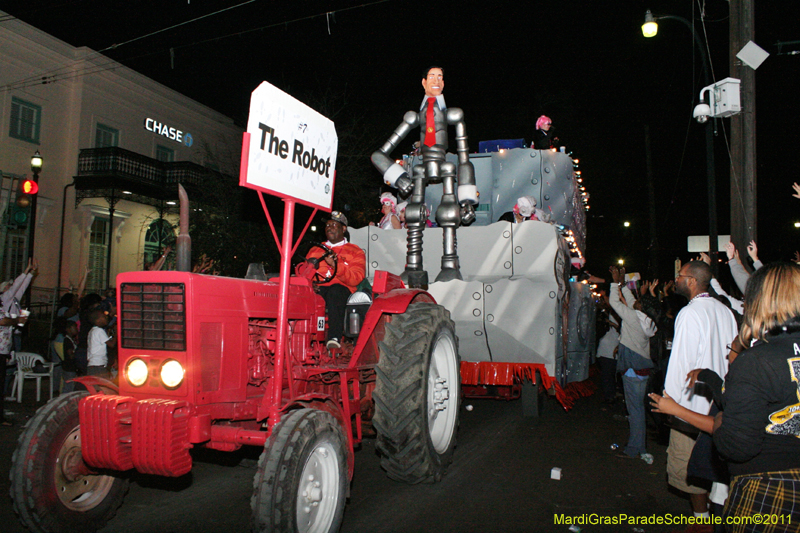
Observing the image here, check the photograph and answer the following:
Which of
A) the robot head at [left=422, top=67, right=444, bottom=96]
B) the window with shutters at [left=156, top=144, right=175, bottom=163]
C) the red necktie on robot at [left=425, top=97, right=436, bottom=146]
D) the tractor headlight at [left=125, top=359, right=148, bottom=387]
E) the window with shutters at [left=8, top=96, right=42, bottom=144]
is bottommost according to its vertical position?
the tractor headlight at [left=125, top=359, right=148, bottom=387]

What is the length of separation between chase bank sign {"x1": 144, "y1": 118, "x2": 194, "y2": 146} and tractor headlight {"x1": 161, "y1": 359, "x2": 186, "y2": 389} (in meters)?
19.8

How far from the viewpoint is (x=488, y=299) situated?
6207mm

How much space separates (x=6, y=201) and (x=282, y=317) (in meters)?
16.9

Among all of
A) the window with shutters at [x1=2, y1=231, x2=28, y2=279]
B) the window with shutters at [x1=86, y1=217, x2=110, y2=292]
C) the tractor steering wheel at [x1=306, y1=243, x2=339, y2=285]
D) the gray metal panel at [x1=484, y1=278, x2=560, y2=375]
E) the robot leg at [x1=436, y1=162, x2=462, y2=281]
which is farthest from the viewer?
the window with shutters at [x1=86, y1=217, x2=110, y2=292]

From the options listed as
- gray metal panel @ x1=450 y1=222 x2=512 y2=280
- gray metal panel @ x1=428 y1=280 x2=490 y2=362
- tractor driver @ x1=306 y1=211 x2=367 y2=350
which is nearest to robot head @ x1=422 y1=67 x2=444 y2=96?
gray metal panel @ x1=450 y1=222 x2=512 y2=280

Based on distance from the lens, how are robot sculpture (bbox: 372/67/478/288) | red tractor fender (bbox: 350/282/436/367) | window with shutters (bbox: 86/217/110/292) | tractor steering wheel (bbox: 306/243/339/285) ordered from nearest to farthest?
red tractor fender (bbox: 350/282/436/367), tractor steering wheel (bbox: 306/243/339/285), robot sculpture (bbox: 372/67/478/288), window with shutters (bbox: 86/217/110/292)

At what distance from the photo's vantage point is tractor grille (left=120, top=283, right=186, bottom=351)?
9.96ft

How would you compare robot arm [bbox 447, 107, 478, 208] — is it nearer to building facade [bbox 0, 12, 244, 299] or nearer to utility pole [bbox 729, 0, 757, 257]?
utility pole [bbox 729, 0, 757, 257]

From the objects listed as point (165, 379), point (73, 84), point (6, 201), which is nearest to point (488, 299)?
point (165, 379)

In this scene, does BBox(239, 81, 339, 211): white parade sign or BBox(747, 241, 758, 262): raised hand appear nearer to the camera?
BBox(239, 81, 339, 211): white parade sign

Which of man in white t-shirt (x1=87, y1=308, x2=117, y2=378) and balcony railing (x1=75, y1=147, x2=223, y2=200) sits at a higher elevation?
balcony railing (x1=75, y1=147, x2=223, y2=200)

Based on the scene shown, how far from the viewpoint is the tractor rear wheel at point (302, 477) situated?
255cm

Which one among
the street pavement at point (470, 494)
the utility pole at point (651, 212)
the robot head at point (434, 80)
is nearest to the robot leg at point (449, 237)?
the robot head at point (434, 80)

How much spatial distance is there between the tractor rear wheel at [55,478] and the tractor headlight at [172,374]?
0.66 meters
